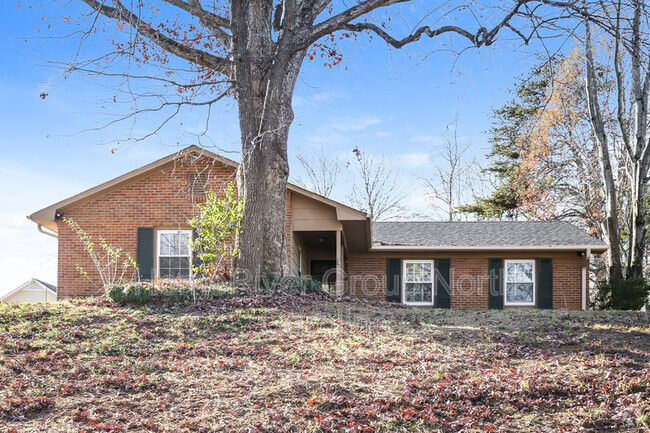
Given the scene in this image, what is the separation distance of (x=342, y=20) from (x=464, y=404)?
8105mm

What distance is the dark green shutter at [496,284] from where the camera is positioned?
18.6m

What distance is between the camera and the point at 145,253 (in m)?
15.9

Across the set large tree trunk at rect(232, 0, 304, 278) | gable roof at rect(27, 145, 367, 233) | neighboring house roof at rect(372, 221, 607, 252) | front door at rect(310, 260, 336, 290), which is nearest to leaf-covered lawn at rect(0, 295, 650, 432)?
large tree trunk at rect(232, 0, 304, 278)

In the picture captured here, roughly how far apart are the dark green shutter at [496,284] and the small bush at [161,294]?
9763 mm

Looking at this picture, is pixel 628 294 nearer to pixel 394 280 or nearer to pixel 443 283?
pixel 443 283

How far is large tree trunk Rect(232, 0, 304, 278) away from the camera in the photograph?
40.6 ft

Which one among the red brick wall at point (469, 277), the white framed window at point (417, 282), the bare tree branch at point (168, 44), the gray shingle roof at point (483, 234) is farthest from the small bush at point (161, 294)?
the white framed window at point (417, 282)

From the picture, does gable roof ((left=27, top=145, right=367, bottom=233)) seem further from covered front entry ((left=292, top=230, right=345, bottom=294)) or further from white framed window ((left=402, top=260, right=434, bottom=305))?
white framed window ((left=402, top=260, right=434, bottom=305))

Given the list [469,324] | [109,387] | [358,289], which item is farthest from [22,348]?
[358,289]

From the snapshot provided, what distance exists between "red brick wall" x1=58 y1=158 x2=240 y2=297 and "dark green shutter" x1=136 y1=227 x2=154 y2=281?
0.63 feet

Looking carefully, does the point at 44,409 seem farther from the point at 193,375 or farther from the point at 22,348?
the point at 22,348

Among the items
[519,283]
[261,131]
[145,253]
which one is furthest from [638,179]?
[145,253]

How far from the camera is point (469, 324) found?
10023mm

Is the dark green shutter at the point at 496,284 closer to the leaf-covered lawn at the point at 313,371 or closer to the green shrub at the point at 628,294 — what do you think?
the green shrub at the point at 628,294
